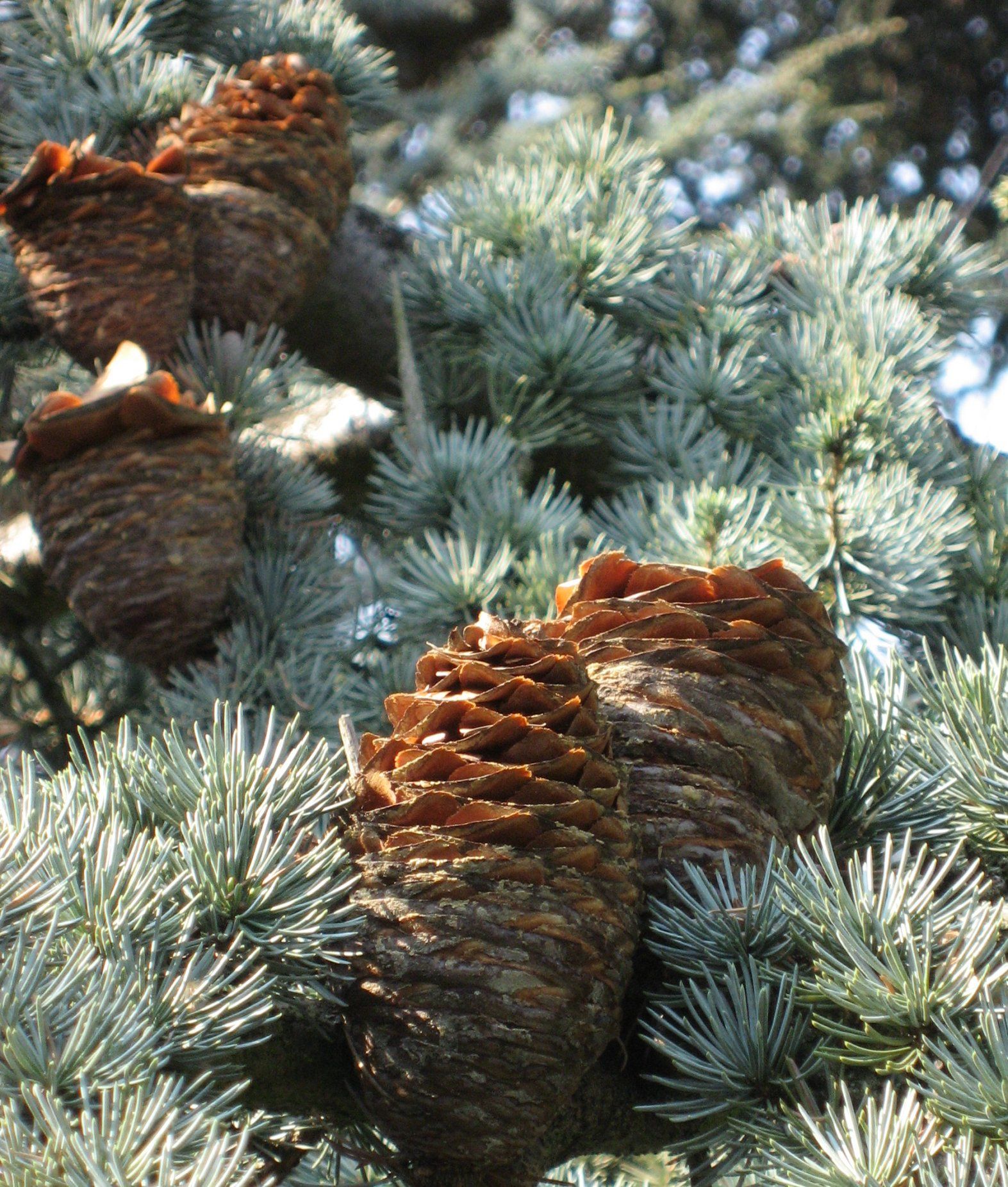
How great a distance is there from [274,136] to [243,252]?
0.32ft

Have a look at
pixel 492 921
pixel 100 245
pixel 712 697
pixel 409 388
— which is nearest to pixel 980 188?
pixel 409 388

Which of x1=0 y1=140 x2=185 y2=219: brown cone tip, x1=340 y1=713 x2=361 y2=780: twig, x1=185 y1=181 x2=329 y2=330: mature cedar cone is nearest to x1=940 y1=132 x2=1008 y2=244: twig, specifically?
x1=185 y1=181 x2=329 y2=330: mature cedar cone

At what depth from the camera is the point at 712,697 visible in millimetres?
418

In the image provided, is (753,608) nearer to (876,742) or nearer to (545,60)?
(876,742)

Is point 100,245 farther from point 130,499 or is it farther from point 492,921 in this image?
point 492,921

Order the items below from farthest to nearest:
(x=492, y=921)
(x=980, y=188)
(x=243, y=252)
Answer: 1. (x=980, y=188)
2. (x=243, y=252)
3. (x=492, y=921)

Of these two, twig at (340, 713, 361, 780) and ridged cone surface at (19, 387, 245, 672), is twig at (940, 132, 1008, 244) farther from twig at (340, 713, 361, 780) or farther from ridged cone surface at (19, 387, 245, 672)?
twig at (340, 713, 361, 780)

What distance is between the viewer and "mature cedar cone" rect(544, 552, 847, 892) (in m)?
0.40

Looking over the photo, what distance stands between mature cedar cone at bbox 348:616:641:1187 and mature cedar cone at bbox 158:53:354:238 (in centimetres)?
60

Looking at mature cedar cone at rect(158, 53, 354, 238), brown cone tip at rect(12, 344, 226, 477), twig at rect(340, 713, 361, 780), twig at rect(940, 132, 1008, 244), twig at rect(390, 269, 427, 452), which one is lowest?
twig at rect(940, 132, 1008, 244)

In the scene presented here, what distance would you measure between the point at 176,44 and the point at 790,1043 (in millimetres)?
1014

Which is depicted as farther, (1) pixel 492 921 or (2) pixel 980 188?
(2) pixel 980 188

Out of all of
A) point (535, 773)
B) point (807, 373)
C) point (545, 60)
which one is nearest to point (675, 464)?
point (807, 373)

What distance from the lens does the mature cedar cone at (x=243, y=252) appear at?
834mm
